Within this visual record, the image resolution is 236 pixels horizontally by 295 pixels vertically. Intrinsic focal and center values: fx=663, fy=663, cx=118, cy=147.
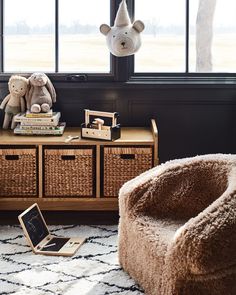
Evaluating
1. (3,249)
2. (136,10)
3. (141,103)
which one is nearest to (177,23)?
(136,10)

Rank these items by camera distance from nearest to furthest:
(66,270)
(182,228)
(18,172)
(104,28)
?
(182,228) → (66,270) → (18,172) → (104,28)

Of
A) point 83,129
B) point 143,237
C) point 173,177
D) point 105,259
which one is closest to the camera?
point 143,237

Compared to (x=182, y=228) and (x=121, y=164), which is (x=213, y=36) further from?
(x=182, y=228)

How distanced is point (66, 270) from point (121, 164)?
0.90 meters

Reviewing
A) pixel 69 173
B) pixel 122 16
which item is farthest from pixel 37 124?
pixel 122 16

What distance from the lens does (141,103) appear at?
14.4 feet

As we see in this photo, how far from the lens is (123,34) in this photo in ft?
13.5

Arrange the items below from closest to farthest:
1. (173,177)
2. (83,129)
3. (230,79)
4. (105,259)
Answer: (173,177) < (105,259) < (83,129) < (230,79)

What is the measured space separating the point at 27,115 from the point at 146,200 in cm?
129

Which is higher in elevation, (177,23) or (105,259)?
(177,23)

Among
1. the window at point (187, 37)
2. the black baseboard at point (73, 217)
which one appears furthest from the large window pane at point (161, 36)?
the black baseboard at point (73, 217)

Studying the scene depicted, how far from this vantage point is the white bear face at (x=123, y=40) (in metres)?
4.10

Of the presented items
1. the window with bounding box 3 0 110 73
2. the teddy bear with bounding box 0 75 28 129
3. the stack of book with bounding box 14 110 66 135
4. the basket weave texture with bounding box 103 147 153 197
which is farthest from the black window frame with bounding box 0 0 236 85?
the basket weave texture with bounding box 103 147 153 197

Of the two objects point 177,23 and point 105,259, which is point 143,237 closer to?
point 105,259
